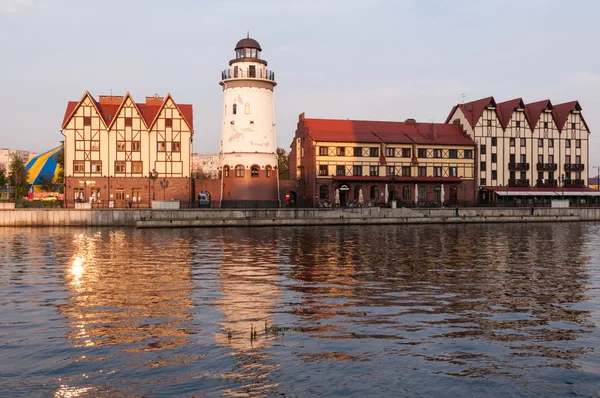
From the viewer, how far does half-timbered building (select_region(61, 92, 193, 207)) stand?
2889 inches

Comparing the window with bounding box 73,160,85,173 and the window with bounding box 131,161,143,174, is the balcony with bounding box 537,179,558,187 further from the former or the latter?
the window with bounding box 73,160,85,173

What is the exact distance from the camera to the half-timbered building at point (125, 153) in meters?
73.4

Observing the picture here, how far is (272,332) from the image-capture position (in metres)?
14.1

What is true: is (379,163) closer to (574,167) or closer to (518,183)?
(518,183)

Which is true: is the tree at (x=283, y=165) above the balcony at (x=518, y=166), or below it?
above

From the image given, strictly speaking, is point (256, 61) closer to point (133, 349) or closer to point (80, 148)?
point (80, 148)

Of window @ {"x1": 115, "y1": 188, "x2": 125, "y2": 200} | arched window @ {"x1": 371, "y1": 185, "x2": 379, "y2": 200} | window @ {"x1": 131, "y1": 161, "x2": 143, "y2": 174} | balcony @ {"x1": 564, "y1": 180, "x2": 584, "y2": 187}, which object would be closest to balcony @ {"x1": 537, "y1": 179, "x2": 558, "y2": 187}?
balcony @ {"x1": 564, "y1": 180, "x2": 584, "y2": 187}

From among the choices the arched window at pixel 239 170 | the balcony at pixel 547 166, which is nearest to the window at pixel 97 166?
the arched window at pixel 239 170

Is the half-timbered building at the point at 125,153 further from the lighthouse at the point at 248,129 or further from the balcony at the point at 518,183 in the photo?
the balcony at the point at 518,183

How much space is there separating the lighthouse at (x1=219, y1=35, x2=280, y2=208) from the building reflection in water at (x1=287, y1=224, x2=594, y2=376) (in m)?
37.5

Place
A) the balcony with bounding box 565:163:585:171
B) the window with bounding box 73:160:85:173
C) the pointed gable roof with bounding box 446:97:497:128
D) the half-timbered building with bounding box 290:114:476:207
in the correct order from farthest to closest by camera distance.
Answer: the balcony with bounding box 565:163:585:171, the pointed gable roof with bounding box 446:97:497:128, the half-timbered building with bounding box 290:114:476:207, the window with bounding box 73:160:85:173

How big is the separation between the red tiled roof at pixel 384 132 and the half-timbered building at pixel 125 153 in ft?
62.5

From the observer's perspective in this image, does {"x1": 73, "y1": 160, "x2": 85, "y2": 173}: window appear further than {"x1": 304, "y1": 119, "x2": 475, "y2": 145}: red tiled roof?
No

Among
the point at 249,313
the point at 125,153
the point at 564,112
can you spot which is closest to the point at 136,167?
the point at 125,153
